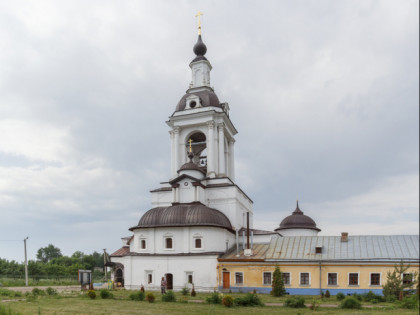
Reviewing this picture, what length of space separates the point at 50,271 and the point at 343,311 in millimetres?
58320

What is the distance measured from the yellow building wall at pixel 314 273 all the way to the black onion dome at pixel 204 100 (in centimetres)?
1994

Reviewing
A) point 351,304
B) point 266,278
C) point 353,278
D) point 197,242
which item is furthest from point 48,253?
point 351,304

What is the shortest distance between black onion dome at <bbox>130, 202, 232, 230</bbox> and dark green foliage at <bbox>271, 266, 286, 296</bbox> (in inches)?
306

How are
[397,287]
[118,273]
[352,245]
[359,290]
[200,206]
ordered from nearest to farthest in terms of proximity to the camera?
[397,287] < [359,290] < [352,245] < [200,206] < [118,273]

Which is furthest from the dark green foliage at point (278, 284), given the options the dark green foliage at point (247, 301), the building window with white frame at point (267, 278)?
the dark green foliage at point (247, 301)

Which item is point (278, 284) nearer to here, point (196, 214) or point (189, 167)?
point (196, 214)

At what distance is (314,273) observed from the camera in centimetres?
→ 3028

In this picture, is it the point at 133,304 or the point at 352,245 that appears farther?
the point at 352,245

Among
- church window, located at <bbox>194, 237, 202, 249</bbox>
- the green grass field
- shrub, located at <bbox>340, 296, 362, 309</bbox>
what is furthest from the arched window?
shrub, located at <bbox>340, 296, 362, 309</bbox>

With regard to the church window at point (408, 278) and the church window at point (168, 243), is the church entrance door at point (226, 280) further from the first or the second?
the church window at point (408, 278)

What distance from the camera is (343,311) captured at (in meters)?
19.3

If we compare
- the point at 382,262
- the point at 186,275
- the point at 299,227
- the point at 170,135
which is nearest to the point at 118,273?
the point at 186,275

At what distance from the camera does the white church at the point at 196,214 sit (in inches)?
1347

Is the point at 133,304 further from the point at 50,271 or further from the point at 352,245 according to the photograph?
the point at 50,271
